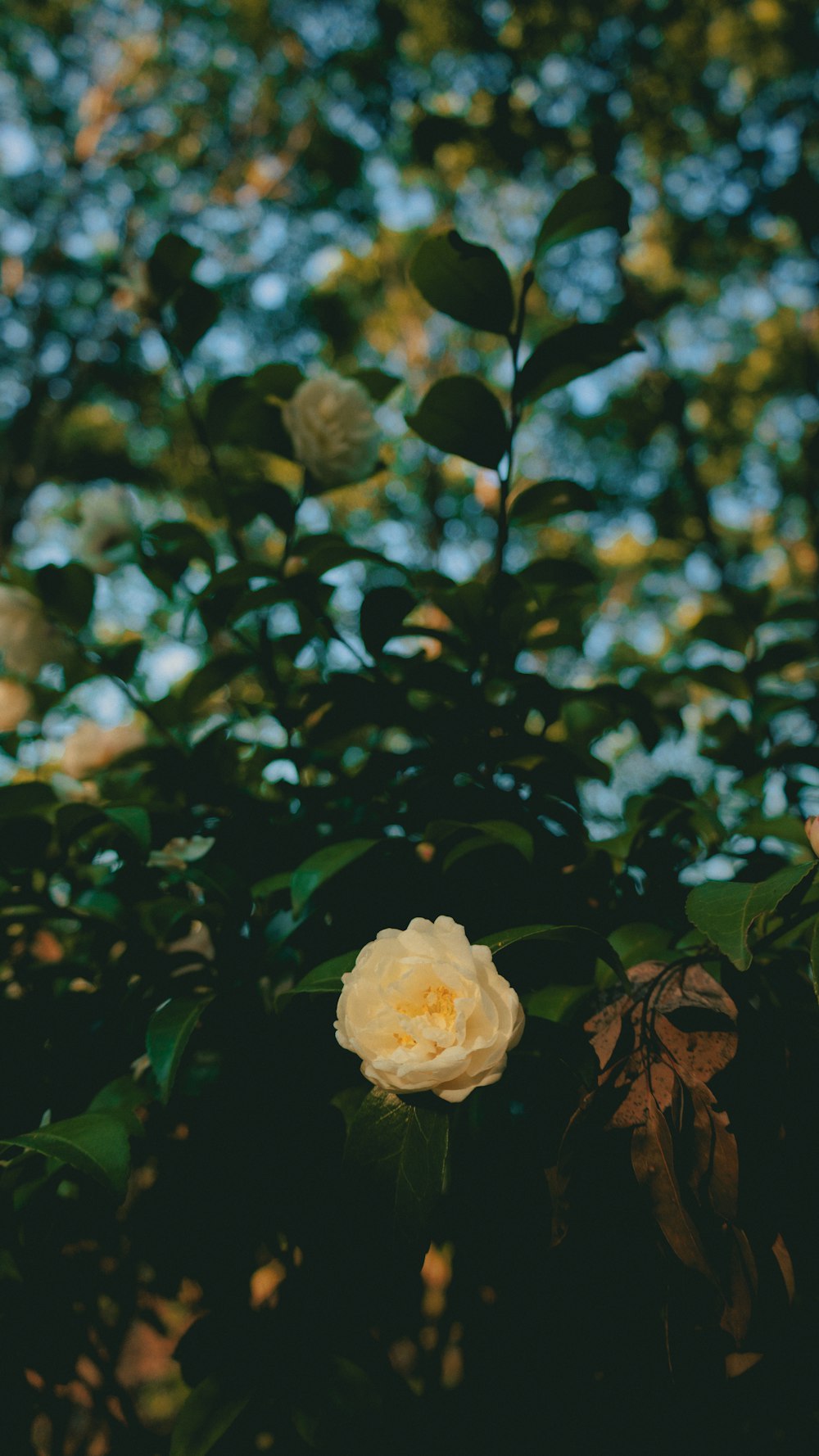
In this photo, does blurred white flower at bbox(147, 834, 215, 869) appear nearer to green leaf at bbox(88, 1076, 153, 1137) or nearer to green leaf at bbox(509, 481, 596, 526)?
green leaf at bbox(88, 1076, 153, 1137)

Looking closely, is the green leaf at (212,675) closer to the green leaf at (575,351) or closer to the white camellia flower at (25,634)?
the white camellia flower at (25,634)

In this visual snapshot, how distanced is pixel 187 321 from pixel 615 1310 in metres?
1.29

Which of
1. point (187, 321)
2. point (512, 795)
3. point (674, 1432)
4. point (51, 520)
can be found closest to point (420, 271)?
point (187, 321)

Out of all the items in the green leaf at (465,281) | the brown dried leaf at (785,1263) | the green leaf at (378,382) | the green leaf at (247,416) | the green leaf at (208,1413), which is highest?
the green leaf at (465,281)

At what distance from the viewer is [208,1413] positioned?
729mm

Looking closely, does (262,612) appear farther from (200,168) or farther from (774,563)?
(774,563)

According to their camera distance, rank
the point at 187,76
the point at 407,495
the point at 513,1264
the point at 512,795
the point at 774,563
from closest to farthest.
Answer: the point at 513,1264
the point at 512,795
the point at 187,76
the point at 774,563
the point at 407,495

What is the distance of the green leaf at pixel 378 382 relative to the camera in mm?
1199

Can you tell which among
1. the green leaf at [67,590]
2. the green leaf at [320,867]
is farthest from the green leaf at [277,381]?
the green leaf at [320,867]

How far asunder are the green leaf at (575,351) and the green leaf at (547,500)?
14cm

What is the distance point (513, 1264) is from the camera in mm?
785

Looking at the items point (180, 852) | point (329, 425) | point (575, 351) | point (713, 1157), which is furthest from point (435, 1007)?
point (329, 425)

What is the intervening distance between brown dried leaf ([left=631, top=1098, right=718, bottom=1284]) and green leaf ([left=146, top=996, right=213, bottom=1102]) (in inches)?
14.3

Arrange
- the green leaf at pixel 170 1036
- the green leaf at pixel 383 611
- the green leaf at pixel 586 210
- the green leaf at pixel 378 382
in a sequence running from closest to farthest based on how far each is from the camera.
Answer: the green leaf at pixel 170 1036, the green leaf at pixel 586 210, the green leaf at pixel 383 611, the green leaf at pixel 378 382
